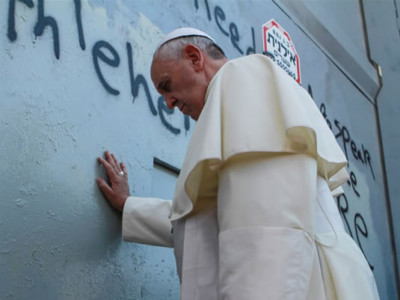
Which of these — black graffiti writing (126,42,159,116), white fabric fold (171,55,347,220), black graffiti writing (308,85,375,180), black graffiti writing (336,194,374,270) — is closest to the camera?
white fabric fold (171,55,347,220)

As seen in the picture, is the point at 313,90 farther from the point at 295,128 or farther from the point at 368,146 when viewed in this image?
the point at 295,128

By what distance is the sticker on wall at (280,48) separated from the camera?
316 centimetres

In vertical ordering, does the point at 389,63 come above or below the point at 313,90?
above

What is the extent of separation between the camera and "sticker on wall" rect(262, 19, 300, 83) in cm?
316

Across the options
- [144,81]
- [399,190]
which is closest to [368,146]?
[399,190]

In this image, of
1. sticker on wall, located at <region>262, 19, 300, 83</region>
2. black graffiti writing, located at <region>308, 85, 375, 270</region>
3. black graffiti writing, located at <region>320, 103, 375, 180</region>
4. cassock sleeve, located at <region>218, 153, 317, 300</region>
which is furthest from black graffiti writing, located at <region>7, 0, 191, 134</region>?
black graffiti writing, located at <region>320, 103, 375, 180</region>

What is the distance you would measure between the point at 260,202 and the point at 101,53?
1022 millimetres

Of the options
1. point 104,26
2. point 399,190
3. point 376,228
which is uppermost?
point 104,26

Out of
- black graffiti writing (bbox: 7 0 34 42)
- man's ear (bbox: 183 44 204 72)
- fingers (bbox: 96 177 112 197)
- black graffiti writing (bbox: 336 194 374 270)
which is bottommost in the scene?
black graffiti writing (bbox: 336 194 374 270)

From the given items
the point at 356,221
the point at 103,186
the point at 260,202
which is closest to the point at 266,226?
the point at 260,202

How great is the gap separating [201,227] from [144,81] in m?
0.92

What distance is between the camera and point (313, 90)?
3.65 metres

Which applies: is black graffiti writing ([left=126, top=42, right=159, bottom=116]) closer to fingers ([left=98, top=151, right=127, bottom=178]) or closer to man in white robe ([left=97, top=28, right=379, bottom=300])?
fingers ([left=98, top=151, right=127, bottom=178])

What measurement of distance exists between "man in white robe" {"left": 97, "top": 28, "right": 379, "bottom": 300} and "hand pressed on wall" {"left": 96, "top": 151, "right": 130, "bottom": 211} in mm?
389
